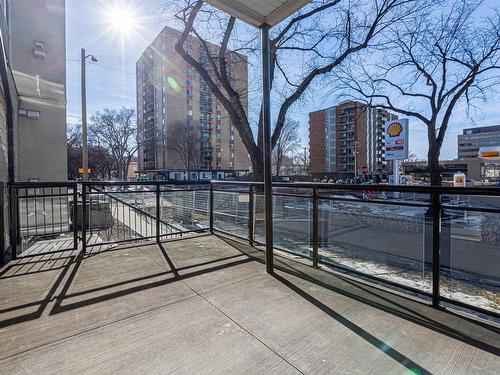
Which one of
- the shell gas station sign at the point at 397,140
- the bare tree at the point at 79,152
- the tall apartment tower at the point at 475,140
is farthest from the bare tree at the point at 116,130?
the tall apartment tower at the point at 475,140

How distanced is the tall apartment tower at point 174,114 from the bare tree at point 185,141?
1.69 feet

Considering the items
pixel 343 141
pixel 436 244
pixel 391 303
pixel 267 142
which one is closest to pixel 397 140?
pixel 267 142

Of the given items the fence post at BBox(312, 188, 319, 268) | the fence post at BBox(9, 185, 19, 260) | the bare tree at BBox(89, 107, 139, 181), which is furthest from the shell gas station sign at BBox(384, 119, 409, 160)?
the bare tree at BBox(89, 107, 139, 181)

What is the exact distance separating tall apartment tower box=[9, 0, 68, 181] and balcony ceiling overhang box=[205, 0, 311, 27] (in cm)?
1056

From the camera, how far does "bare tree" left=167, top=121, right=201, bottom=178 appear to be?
54.5 meters

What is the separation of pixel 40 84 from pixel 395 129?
20735mm

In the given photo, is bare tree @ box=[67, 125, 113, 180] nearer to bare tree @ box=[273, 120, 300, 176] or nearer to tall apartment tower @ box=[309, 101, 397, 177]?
bare tree @ box=[273, 120, 300, 176]

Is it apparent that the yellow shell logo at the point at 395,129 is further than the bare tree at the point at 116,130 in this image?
No

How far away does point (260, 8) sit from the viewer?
3.33 meters

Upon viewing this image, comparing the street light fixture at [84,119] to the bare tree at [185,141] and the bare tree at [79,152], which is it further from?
the bare tree at [185,141]

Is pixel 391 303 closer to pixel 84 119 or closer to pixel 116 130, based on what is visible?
pixel 84 119

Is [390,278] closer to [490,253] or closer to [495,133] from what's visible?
[490,253]

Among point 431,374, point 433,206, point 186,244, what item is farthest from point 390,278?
point 186,244

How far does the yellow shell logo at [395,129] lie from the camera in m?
19.6
